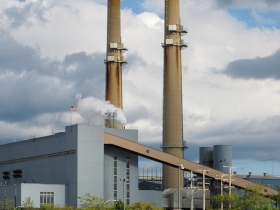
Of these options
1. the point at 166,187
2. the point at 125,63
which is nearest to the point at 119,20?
the point at 125,63

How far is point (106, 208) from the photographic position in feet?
269

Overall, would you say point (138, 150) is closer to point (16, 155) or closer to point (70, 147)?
point (70, 147)

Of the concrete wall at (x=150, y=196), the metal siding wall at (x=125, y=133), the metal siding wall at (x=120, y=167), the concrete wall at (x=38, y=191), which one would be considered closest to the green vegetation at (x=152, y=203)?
the concrete wall at (x=38, y=191)

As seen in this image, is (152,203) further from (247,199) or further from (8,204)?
(8,204)

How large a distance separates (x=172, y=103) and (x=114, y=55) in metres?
17.0

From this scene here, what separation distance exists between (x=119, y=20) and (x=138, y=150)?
1355 inches

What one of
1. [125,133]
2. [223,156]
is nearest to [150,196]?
[125,133]

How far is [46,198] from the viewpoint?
292ft

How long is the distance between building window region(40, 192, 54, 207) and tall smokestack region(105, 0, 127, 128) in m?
31.5

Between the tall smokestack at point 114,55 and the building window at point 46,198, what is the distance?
103ft

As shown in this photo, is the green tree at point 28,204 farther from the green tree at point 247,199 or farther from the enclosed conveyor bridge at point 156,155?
the green tree at point 247,199

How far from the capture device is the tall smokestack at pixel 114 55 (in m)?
118

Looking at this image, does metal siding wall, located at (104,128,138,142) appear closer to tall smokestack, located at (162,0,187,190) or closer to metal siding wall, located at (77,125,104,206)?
metal siding wall, located at (77,125,104,206)

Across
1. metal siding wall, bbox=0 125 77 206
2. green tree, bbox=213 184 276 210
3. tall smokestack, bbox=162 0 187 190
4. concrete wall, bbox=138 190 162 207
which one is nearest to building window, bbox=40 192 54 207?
metal siding wall, bbox=0 125 77 206
